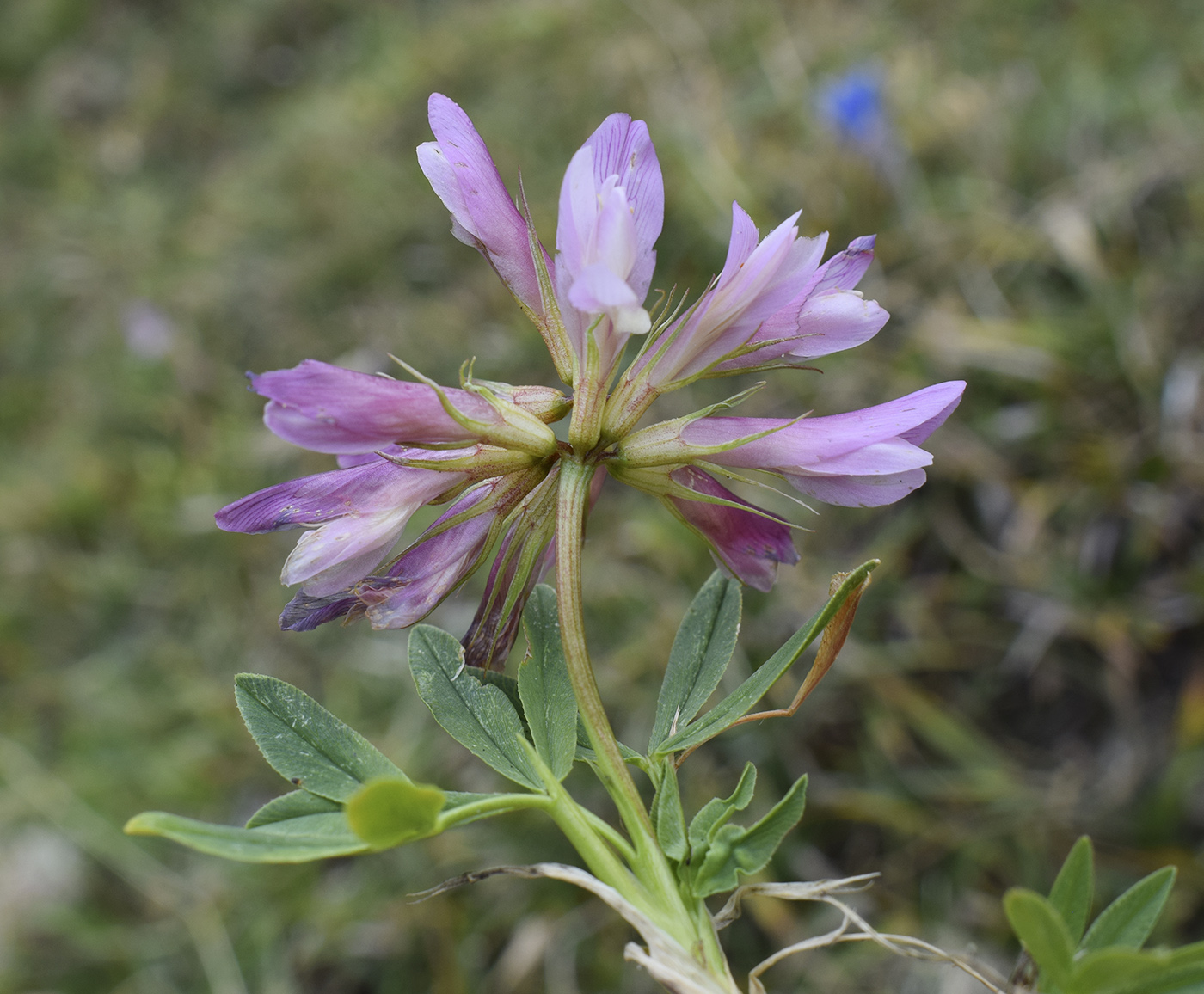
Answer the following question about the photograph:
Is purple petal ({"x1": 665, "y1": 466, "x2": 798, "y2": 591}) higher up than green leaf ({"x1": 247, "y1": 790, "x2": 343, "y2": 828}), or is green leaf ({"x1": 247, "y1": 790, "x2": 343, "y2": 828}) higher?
purple petal ({"x1": 665, "y1": 466, "x2": 798, "y2": 591})

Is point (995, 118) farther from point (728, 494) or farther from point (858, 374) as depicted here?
point (728, 494)

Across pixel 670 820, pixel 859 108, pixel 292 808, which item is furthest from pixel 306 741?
pixel 859 108

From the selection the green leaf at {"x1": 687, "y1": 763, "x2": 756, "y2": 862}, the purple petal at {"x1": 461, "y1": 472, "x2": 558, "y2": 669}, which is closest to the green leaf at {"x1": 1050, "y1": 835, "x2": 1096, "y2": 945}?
the green leaf at {"x1": 687, "y1": 763, "x2": 756, "y2": 862}

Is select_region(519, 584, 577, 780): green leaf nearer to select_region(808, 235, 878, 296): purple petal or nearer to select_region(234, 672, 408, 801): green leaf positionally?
select_region(234, 672, 408, 801): green leaf

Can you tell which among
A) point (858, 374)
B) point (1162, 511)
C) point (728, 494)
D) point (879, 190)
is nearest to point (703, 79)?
point (879, 190)

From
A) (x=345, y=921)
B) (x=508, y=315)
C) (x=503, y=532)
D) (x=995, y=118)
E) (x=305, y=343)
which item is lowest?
(x=345, y=921)

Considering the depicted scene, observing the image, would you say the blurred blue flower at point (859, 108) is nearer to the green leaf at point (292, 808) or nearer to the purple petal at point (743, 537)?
the purple petal at point (743, 537)

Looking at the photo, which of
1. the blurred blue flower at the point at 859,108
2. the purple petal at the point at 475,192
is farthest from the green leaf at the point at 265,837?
Answer: the blurred blue flower at the point at 859,108
